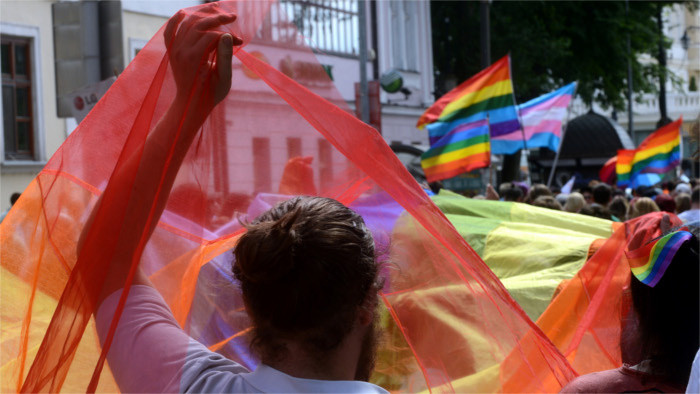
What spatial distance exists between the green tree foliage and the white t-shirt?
17464 millimetres

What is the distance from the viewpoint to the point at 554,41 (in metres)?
19.4

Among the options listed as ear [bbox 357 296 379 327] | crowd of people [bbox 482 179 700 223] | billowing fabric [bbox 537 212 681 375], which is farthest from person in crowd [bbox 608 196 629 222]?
ear [bbox 357 296 379 327]

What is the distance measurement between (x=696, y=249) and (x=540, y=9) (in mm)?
19702

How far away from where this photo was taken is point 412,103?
21.7 meters

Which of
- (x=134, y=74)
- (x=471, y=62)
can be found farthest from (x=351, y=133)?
(x=471, y=62)

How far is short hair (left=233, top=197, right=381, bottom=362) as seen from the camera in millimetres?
1245

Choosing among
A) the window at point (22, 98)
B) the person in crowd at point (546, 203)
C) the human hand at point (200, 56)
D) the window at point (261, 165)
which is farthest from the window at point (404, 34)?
the human hand at point (200, 56)

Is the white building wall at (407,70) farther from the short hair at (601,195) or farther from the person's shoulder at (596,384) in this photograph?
the person's shoulder at (596,384)

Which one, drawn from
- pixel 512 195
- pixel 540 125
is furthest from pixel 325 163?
pixel 540 125

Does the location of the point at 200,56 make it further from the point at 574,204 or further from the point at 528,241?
the point at 574,204

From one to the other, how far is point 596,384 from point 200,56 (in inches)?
50.0

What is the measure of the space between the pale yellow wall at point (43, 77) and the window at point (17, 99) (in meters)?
0.25

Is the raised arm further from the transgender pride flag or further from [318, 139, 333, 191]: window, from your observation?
the transgender pride flag

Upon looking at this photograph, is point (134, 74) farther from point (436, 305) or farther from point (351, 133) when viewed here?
point (436, 305)
